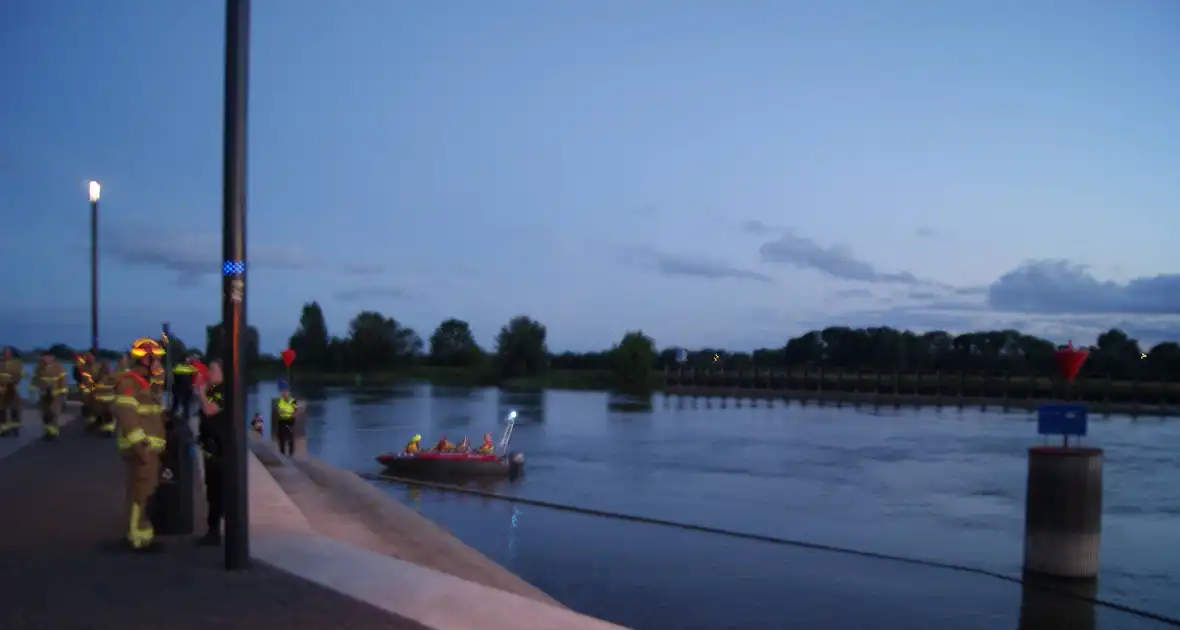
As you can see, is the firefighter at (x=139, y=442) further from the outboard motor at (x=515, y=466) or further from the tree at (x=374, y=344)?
the tree at (x=374, y=344)

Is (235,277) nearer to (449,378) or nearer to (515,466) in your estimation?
(515,466)

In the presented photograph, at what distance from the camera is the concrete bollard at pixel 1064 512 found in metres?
16.1

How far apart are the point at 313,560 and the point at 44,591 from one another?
1974 mm

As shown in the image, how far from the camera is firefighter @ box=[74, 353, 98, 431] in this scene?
19797 millimetres

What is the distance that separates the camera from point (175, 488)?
887cm

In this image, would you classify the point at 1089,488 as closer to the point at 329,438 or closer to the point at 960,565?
the point at 960,565

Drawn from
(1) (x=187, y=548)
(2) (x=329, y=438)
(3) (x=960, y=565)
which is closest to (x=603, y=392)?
(2) (x=329, y=438)

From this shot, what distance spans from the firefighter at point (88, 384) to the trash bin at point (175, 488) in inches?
441

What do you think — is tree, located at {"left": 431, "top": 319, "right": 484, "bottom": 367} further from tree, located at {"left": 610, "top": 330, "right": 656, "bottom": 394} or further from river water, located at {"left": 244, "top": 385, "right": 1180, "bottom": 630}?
river water, located at {"left": 244, "top": 385, "right": 1180, "bottom": 630}

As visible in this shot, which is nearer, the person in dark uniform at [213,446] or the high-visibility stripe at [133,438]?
the high-visibility stripe at [133,438]

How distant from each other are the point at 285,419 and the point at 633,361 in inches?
4316

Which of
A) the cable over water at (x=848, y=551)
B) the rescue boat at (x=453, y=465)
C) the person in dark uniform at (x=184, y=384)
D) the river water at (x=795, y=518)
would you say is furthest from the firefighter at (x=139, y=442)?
the rescue boat at (x=453, y=465)

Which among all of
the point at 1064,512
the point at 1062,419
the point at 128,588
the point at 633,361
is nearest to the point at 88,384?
the point at 128,588

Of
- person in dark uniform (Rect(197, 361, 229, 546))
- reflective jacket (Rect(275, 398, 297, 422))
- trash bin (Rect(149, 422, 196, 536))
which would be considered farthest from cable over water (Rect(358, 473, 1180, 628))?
trash bin (Rect(149, 422, 196, 536))
